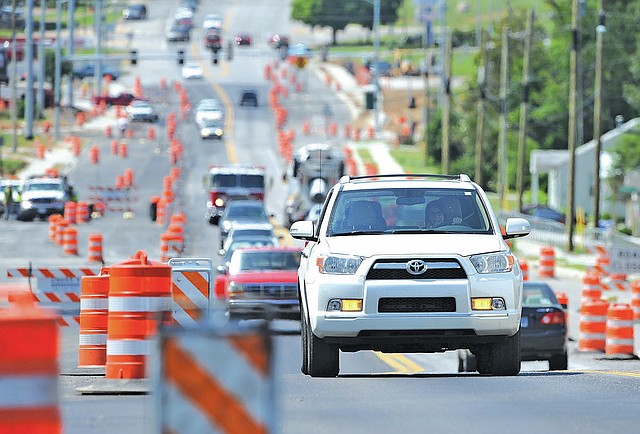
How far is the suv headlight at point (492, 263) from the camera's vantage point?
14.4 m

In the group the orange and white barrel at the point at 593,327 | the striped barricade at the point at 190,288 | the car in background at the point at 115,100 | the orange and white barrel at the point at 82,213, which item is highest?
the striped barricade at the point at 190,288

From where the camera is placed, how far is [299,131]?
101 meters

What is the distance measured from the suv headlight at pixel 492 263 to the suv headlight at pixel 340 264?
1.03m

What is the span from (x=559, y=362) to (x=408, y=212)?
271 inches

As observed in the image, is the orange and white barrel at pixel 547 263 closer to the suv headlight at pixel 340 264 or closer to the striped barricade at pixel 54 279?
the striped barricade at pixel 54 279

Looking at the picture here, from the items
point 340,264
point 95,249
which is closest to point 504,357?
point 340,264

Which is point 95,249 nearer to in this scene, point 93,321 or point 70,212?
point 70,212

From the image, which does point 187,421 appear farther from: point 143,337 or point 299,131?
point 299,131

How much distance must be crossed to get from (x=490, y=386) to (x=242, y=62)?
12628cm

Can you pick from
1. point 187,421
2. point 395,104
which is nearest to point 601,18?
point 187,421

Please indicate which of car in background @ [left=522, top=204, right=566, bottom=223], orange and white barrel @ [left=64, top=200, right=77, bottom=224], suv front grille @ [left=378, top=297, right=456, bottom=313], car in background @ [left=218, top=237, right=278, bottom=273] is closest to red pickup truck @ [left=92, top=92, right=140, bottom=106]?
car in background @ [left=522, top=204, right=566, bottom=223]

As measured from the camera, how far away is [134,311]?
12938 mm

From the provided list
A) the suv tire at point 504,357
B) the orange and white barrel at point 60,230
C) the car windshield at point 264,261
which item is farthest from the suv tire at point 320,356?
the orange and white barrel at point 60,230

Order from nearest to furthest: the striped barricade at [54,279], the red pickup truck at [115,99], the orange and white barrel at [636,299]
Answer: the striped barricade at [54,279] → the orange and white barrel at [636,299] → the red pickup truck at [115,99]
